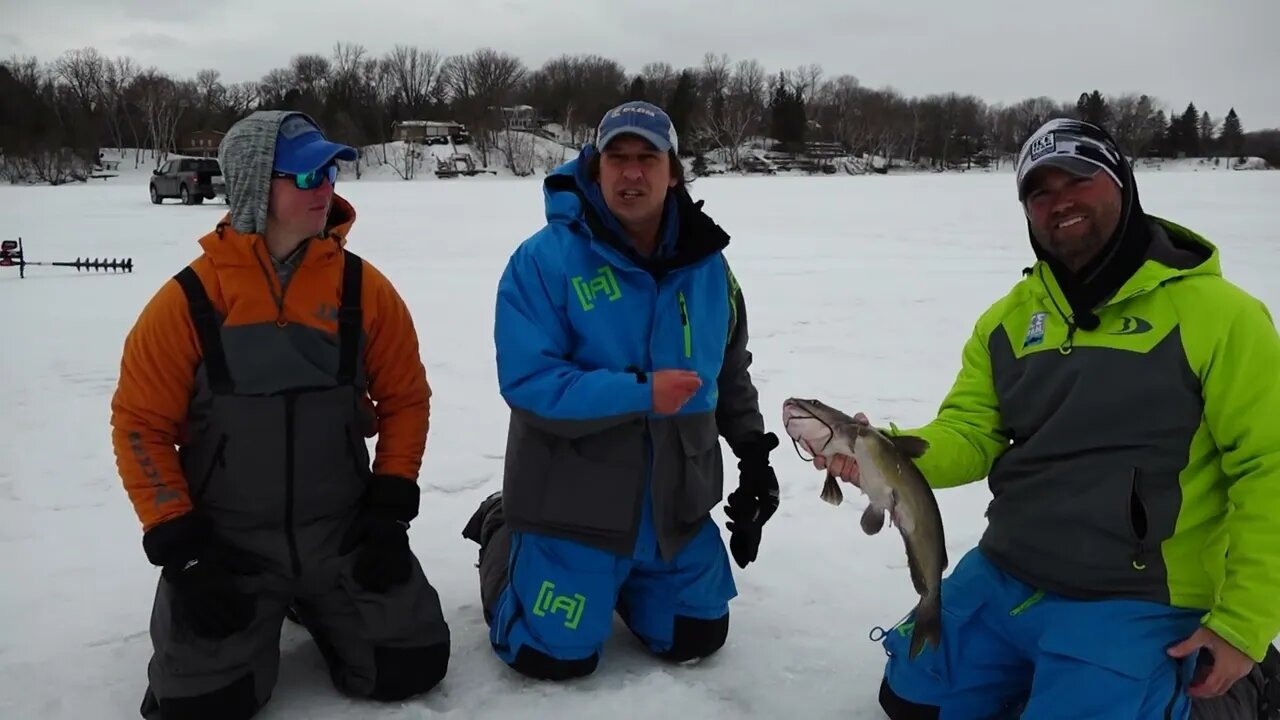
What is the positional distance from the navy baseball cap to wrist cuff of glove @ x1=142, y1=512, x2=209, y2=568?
107 inches

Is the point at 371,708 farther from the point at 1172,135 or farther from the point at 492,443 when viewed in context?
the point at 1172,135

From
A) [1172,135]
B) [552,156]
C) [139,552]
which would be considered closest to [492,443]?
[139,552]

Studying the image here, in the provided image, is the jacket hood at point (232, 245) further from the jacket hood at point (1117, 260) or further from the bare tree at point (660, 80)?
the bare tree at point (660, 80)

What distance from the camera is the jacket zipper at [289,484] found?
2900 mm

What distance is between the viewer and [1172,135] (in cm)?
7862

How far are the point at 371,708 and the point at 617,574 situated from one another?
37.2 inches

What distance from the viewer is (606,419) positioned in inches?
118

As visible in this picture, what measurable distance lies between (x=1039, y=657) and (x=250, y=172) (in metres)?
2.85

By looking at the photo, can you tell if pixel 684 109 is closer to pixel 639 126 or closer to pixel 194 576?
pixel 639 126

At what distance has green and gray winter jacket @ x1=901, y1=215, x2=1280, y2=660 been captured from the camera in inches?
91.3

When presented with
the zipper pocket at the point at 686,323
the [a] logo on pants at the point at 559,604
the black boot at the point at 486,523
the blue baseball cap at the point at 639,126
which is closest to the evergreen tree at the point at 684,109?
the black boot at the point at 486,523

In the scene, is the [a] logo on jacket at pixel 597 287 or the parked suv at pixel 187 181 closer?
the [a] logo on jacket at pixel 597 287

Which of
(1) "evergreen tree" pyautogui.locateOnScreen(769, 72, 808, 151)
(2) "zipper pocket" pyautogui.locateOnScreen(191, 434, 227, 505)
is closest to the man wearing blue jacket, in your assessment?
(2) "zipper pocket" pyautogui.locateOnScreen(191, 434, 227, 505)

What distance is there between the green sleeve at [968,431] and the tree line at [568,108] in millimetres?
61521
